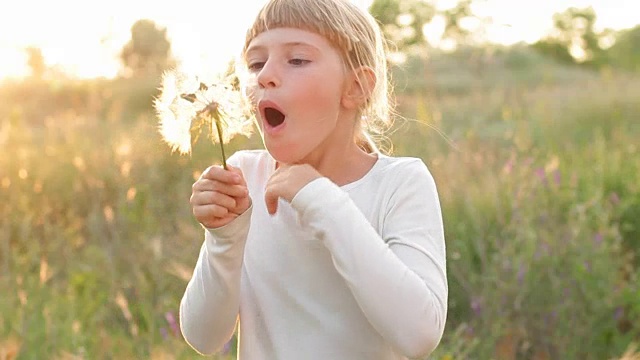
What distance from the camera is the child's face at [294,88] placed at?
1.62 meters

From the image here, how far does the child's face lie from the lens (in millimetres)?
1618

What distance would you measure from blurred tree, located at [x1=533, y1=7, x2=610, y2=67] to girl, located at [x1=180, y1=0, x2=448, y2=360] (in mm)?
36332

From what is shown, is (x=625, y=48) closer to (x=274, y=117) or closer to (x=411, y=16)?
(x=411, y=16)

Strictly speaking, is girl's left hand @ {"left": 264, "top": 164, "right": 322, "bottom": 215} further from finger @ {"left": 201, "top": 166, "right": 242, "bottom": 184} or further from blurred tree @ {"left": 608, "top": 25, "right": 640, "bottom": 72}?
blurred tree @ {"left": 608, "top": 25, "right": 640, "bottom": 72}

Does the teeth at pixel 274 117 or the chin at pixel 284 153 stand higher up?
the teeth at pixel 274 117

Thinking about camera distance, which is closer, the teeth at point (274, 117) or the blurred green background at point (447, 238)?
the teeth at point (274, 117)

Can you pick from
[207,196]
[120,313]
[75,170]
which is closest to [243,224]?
[207,196]

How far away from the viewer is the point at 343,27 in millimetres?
1709

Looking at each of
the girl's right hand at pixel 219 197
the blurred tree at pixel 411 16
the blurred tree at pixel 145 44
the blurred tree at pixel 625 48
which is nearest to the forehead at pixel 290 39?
the girl's right hand at pixel 219 197

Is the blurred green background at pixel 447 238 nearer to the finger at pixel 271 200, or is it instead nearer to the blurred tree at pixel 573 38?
the finger at pixel 271 200

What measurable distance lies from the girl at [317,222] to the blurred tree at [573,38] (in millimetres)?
36332

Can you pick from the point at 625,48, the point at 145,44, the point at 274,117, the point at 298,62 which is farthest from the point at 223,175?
the point at 625,48

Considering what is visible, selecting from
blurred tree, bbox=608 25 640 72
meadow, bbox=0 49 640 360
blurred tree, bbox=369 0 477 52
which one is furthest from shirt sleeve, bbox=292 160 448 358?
blurred tree, bbox=608 25 640 72

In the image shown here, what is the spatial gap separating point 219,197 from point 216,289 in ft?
0.65
